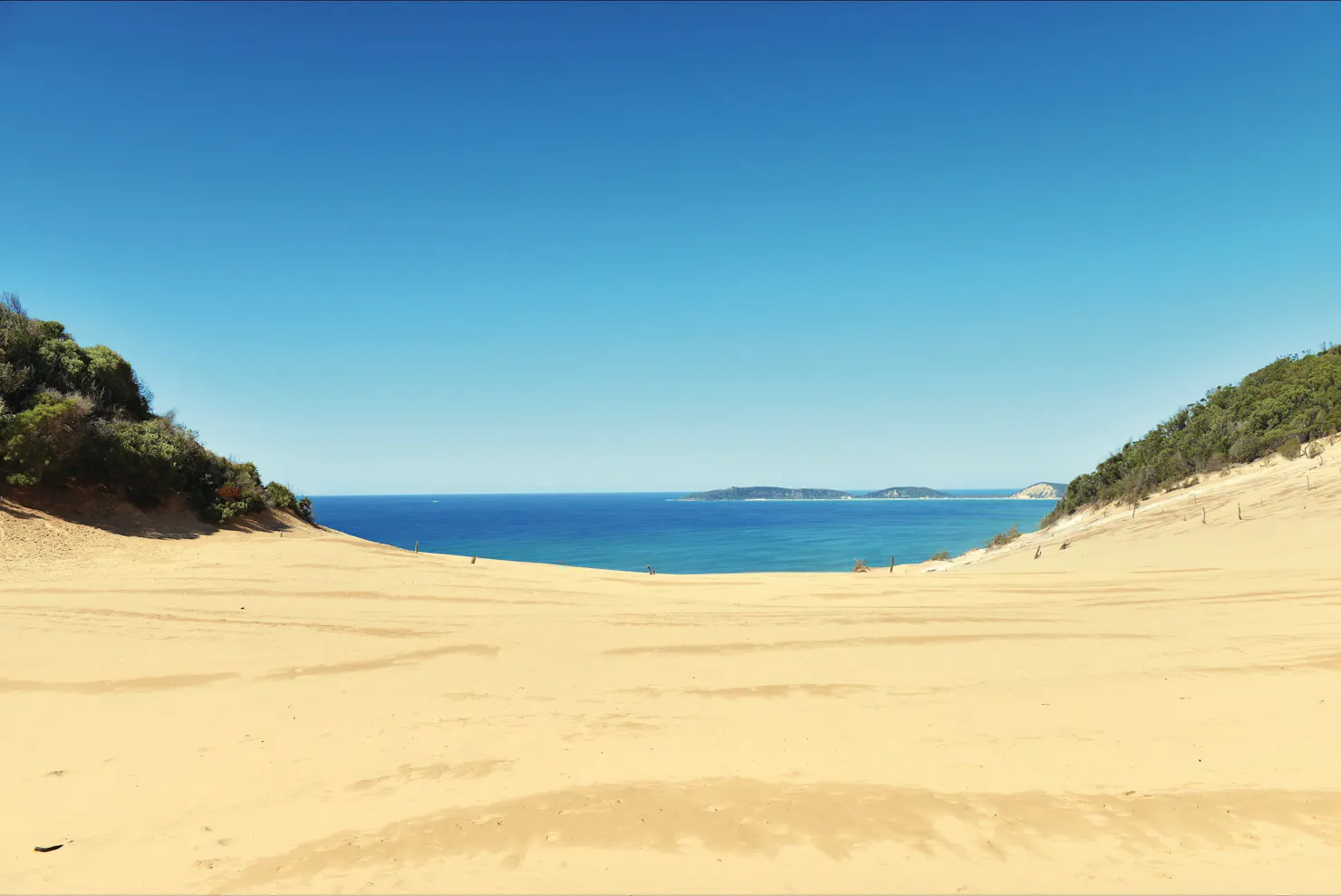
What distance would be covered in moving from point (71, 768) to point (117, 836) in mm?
1916

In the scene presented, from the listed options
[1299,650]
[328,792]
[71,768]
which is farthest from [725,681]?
[1299,650]

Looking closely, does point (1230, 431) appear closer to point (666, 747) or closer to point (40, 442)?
point (666, 747)

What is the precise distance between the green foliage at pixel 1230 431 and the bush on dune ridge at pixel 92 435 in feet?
173

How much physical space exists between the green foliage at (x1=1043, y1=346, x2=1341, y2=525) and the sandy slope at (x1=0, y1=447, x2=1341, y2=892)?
30388 millimetres

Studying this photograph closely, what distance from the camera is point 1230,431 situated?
41500 mm

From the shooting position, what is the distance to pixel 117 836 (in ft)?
18.1

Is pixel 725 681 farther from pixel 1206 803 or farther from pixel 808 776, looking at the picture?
pixel 1206 803

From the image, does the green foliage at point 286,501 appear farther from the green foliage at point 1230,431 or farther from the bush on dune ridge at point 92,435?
the green foliage at point 1230,431

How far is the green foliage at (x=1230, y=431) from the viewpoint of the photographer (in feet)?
123

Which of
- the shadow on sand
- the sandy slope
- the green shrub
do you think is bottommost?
the sandy slope

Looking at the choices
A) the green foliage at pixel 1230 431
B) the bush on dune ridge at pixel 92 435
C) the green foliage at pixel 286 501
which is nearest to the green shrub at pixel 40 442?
the bush on dune ridge at pixel 92 435

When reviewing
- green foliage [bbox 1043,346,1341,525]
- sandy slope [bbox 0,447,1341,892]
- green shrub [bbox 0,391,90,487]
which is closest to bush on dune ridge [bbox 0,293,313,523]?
green shrub [bbox 0,391,90,487]

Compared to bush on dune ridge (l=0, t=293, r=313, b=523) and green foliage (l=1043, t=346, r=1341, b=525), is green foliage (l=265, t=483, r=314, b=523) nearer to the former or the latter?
bush on dune ridge (l=0, t=293, r=313, b=523)

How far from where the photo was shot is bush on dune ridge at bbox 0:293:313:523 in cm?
2342
